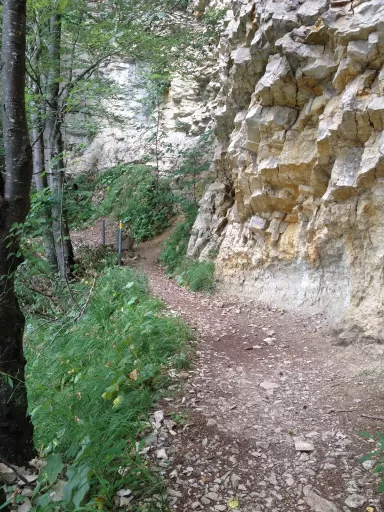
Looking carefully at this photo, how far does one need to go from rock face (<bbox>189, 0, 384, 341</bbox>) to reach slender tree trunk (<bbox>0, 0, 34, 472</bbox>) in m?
4.19

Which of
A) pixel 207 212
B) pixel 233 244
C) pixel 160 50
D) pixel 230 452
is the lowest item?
pixel 230 452

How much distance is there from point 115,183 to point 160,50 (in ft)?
30.7

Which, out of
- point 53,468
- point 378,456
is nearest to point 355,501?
point 378,456

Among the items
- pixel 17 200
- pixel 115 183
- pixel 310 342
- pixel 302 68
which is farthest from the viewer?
pixel 115 183

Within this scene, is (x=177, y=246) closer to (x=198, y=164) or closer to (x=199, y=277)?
(x=199, y=277)

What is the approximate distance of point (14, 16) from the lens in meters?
2.39

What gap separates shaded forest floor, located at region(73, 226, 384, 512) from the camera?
2.64 m

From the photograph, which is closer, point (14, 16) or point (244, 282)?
point (14, 16)

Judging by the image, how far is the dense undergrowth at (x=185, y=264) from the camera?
28.5 feet

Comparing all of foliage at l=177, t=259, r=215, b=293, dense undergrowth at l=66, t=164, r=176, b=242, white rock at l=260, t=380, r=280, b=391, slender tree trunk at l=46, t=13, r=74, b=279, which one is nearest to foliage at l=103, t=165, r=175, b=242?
dense undergrowth at l=66, t=164, r=176, b=242

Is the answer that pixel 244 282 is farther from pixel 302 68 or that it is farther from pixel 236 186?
pixel 302 68

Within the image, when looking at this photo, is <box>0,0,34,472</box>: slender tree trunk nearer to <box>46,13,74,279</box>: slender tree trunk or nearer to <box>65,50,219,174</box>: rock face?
<box>46,13,74,279</box>: slender tree trunk

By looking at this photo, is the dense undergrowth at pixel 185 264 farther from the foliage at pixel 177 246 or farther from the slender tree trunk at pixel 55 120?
the slender tree trunk at pixel 55 120

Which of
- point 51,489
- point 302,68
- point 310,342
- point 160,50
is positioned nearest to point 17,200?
point 51,489
